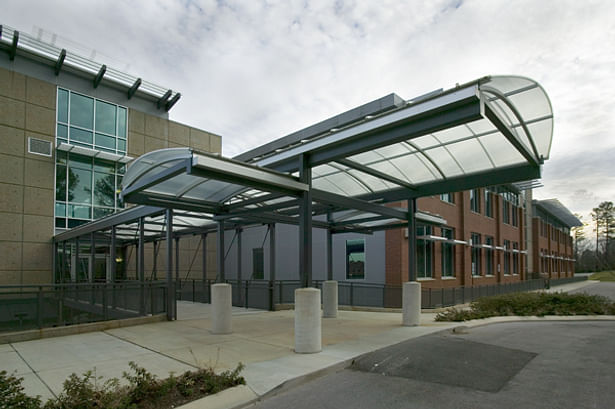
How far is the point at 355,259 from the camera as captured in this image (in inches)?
877

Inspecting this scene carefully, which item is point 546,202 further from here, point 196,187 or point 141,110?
point 196,187

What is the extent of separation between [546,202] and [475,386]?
53217 millimetres

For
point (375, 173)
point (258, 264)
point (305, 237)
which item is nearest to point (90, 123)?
point (258, 264)

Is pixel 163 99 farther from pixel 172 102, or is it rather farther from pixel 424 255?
pixel 424 255

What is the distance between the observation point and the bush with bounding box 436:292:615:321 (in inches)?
585

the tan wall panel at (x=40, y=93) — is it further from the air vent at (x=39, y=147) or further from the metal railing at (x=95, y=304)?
the metal railing at (x=95, y=304)

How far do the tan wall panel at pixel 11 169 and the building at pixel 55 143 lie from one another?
42 mm

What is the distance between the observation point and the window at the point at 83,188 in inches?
931

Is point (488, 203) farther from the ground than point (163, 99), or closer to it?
closer to it

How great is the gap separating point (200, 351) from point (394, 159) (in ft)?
20.4

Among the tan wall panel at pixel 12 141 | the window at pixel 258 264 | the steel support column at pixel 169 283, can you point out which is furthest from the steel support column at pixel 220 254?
the tan wall panel at pixel 12 141

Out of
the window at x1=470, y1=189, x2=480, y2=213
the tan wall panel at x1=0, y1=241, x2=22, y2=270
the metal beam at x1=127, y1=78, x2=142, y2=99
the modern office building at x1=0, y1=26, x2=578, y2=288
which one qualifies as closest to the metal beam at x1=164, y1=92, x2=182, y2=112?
the modern office building at x1=0, y1=26, x2=578, y2=288

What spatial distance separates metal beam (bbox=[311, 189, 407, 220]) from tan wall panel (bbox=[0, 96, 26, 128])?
65.4 feet

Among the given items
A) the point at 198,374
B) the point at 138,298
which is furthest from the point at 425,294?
the point at 198,374
